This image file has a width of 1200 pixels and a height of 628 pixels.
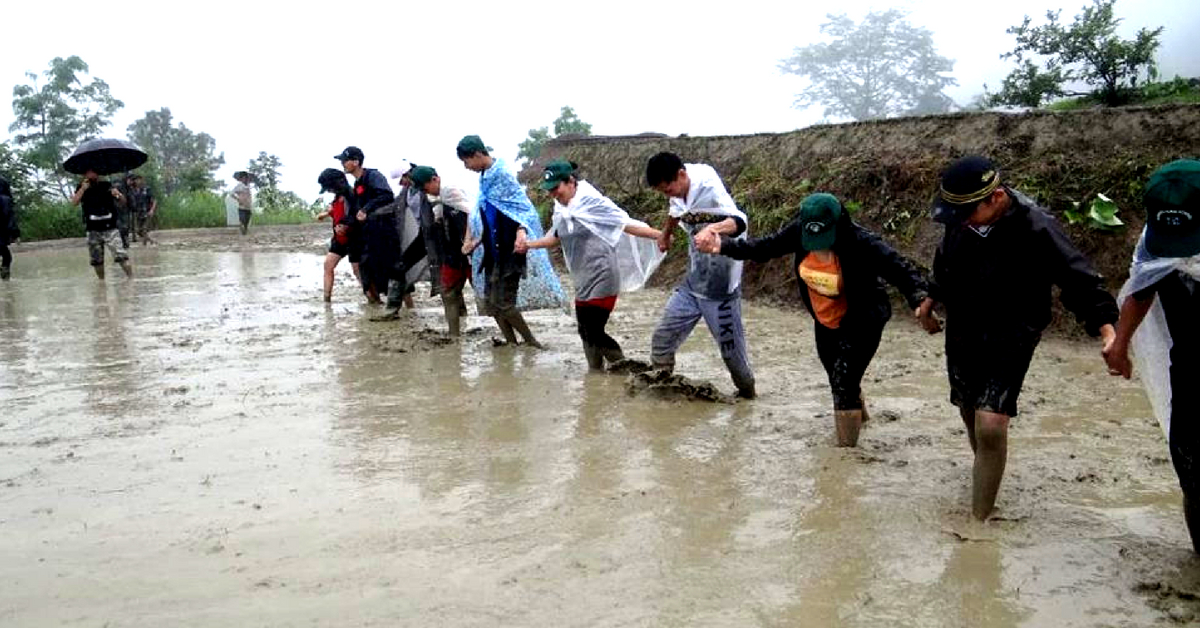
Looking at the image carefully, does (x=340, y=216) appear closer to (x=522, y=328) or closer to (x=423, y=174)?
(x=423, y=174)

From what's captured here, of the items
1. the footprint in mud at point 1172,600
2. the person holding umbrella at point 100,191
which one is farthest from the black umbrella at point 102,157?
the footprint in mud at point 1172,600

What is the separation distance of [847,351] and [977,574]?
153cm

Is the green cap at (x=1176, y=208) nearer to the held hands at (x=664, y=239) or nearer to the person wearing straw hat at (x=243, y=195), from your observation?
the held hands at (x=664, y=239)

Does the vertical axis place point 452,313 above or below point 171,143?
below

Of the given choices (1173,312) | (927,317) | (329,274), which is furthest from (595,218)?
(329,274)

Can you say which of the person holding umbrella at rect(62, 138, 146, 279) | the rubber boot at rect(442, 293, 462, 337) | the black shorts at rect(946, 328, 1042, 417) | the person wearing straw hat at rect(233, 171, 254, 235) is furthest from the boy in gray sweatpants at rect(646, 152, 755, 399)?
the person wearing straw hat at rect(233, 171, 254, 235)

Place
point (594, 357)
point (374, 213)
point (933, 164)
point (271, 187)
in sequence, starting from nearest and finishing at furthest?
point (594, 357) → point (374, 213) → point (933, 164) → point (271, 187)

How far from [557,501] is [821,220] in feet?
5.72

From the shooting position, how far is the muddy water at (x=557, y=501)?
11.0 feet

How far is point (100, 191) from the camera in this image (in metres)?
13.2

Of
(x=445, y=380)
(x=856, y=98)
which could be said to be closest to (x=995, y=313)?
(x=445, y=380)

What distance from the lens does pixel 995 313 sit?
12.6 ft

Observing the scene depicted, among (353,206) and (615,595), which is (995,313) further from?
(353,206)

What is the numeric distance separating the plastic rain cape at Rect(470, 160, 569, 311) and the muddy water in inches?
22.3
